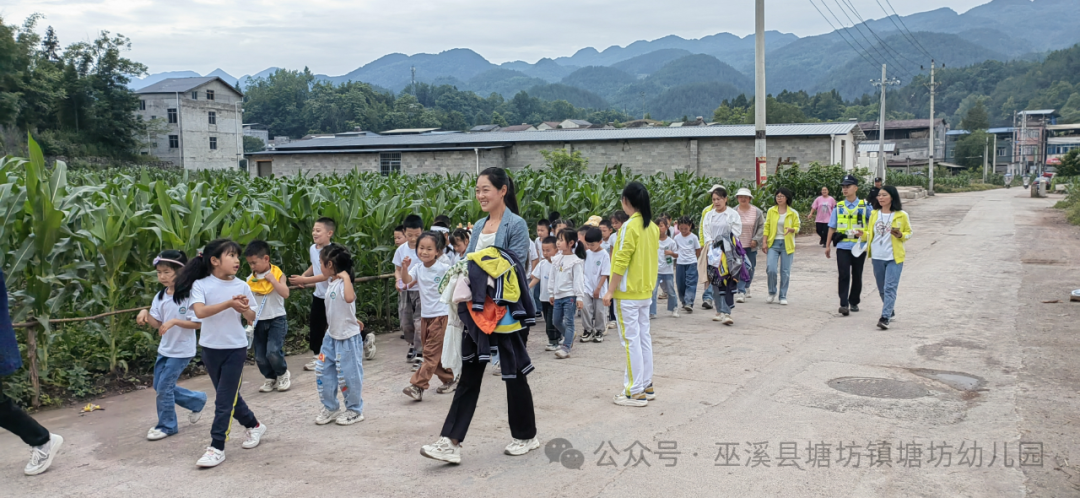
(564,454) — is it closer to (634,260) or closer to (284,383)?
(634,260)

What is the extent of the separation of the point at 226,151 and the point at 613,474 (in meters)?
65.6

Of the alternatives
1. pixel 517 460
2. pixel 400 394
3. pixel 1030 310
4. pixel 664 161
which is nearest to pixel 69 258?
pixel 400 394

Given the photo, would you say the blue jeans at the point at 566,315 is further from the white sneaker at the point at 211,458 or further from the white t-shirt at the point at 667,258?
the white sneaker at the point at 211,458

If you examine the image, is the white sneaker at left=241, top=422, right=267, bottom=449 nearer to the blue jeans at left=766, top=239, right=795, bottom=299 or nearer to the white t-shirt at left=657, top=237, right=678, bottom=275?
the white t-shirt at left=657, top=237, right=678, bottom=275

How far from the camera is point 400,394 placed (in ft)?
22.0

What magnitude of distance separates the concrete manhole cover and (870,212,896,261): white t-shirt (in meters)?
2.91

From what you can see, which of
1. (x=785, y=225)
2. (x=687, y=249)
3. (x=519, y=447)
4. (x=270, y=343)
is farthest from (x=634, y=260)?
(x=785, y=225)

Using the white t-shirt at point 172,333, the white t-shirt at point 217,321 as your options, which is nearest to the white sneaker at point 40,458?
the white t-shirt at point 172,333

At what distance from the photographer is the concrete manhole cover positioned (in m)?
6.37

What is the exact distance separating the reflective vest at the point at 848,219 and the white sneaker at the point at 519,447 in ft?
21.8

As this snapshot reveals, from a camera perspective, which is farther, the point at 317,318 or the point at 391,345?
the point at 391,345

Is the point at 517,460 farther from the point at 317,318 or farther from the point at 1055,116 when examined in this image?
the point at 1055,116

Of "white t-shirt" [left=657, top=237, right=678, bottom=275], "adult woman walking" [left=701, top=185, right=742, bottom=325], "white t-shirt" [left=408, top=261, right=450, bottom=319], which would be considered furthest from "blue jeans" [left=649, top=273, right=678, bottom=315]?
"white t-shirt" [left=408, top=261, right=450, bottom=319]

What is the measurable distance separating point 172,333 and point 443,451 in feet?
7.43
